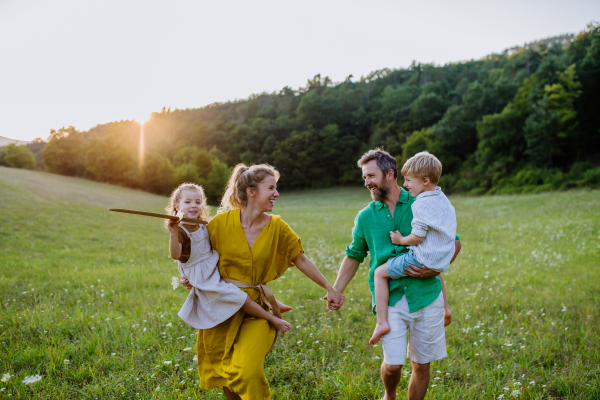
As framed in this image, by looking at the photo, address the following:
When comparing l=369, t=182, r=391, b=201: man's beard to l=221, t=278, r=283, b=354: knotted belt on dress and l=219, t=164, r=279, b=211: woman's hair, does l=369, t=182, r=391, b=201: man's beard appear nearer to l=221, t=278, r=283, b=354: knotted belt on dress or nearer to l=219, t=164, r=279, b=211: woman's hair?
l=219, t=164, r=279, b=211: woman's hair

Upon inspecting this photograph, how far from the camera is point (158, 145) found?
3440 inches

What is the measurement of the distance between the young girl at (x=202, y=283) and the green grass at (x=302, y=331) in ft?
3.60

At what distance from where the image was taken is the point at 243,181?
371cm

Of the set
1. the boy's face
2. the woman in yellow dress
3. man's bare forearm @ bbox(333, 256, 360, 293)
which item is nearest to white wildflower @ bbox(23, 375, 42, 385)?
the woman in yellow dress

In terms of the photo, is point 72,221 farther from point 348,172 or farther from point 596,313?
point 348,172

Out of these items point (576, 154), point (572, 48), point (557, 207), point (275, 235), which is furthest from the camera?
point (572, 48)

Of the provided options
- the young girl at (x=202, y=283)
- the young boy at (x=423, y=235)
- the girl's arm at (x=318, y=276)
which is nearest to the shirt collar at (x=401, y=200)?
the young boy at (x=423, y=235)

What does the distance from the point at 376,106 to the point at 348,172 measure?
25462mm

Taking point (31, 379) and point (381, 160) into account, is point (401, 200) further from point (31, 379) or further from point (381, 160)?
point (31, 379)

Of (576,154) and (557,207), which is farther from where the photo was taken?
(576,154)

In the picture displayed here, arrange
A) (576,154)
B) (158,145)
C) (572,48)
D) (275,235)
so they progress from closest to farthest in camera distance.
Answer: (275,235) < (576,154) < (572,48) < (158,145)

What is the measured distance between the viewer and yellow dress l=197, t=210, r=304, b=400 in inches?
133

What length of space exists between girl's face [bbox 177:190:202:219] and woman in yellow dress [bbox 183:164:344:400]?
21cm

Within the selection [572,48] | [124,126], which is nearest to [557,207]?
[572,48]
